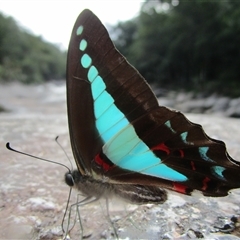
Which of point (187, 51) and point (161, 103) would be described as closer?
point (161, 103)

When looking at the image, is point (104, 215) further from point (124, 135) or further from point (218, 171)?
point (218, 171)

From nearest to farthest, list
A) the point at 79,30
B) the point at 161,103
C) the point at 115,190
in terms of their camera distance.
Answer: the point at 79,30, the point at 115,190, the point at 161,103

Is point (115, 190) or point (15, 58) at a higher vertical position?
point (15, 58)

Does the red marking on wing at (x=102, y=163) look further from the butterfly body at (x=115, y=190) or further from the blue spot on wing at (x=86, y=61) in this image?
the blue spot on wing at (x=86, y=61)

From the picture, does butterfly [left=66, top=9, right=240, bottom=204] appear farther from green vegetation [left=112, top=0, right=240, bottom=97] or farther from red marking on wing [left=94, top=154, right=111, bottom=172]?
green vegetation [left=112, top=0, right=240, bottom=97]

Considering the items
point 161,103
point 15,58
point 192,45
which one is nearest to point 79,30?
point 161,103
